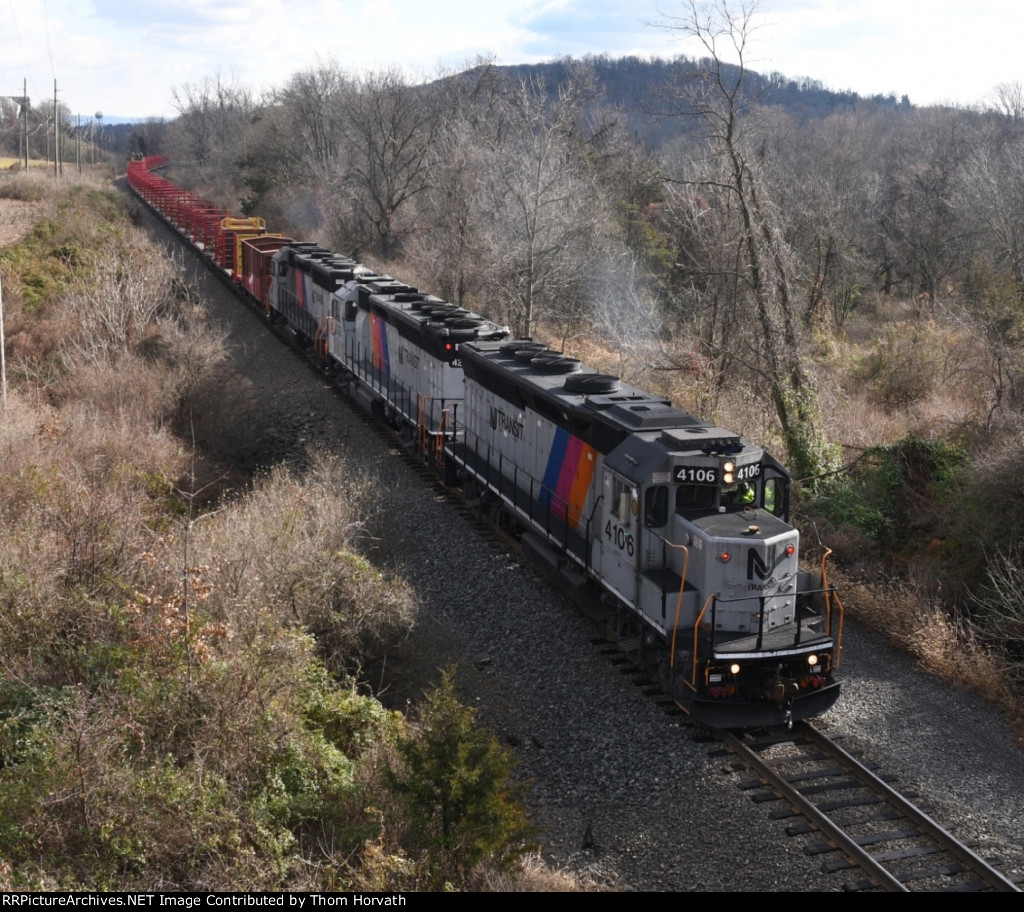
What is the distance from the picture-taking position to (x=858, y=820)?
1014 cm

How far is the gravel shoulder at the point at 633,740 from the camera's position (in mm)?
9594

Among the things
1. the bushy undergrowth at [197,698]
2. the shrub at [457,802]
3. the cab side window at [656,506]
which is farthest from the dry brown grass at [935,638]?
the bushy undergrowth at [197,698]

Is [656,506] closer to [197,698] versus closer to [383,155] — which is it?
[197,698]

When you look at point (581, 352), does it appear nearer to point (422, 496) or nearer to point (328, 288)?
point (328, 288)

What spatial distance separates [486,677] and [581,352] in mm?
23588

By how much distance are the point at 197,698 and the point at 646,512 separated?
18.3 feet

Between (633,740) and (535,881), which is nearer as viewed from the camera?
(535,881)

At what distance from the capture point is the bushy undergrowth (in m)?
8.70

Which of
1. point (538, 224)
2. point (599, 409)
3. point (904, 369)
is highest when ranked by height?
point (538, 224)

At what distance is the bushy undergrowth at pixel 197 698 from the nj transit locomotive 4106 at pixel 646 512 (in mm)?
2733

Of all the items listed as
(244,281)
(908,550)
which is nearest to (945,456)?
(908,550)

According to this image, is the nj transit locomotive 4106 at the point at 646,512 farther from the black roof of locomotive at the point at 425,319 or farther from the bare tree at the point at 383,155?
the bare tree at the point at 383,155

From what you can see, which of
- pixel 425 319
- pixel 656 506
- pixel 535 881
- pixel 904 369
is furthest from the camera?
pixel 904 369

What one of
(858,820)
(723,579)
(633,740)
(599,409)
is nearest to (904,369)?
(599,409)
